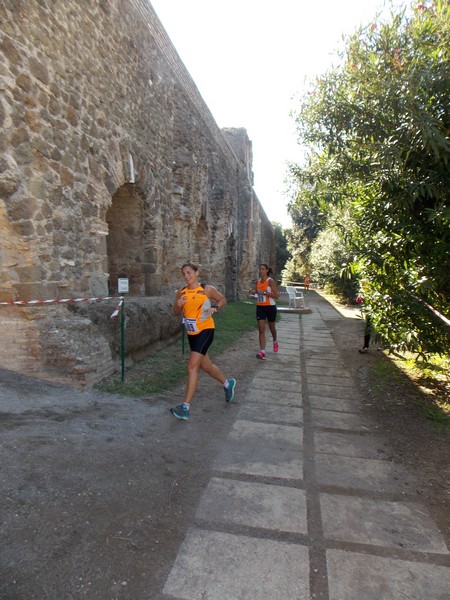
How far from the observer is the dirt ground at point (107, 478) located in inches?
69.4

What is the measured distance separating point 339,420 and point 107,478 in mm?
2438

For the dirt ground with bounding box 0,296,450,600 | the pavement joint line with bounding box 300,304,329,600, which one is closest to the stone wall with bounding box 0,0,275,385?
the dirt ground with bounding box 0,296,450,600

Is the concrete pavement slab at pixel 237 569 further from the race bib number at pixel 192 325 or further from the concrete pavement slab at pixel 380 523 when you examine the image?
the race bib number at pixel 192 325

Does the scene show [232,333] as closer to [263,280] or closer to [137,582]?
[263,280]

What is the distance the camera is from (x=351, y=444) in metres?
3.41

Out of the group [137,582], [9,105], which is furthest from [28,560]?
[9,105]

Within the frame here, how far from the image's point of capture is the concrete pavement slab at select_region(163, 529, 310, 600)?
1727 mm

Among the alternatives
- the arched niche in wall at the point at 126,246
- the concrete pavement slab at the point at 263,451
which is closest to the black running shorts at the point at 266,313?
the arched niche in wall at the point at 126,246

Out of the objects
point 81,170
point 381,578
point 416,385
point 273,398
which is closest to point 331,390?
point 273,398

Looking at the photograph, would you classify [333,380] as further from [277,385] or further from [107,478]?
[107,478]

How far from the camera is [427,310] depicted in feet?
15.0

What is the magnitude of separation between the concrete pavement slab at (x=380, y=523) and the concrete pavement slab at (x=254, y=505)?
17 cm

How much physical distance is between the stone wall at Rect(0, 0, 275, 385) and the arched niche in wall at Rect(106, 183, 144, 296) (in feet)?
0.06

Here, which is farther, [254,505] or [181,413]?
[181,413]
